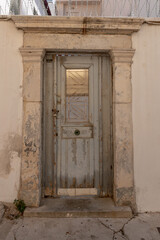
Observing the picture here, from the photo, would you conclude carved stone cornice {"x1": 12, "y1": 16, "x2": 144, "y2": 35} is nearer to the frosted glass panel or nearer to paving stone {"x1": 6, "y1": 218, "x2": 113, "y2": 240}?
the frosted glass panel

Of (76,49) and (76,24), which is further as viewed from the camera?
(76,49)

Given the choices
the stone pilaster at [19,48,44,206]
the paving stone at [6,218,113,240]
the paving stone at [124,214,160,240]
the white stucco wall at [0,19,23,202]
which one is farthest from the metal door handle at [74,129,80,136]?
the paving stone at [124,214,160,240]

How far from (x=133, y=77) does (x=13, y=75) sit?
6.37 feet

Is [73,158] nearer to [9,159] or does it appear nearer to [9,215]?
[9,159]

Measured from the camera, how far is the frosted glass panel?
3045mm

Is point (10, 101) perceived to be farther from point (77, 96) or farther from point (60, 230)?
point (60, 230)

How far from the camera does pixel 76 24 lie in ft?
8.89

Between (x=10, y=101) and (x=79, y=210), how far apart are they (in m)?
2.00

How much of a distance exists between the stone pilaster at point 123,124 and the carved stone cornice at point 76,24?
1.20 feet

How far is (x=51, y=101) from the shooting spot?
302cm

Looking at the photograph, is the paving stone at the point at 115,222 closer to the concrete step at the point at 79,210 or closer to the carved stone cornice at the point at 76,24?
the concrete step at the point at 79,210

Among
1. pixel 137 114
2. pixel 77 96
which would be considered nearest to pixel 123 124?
pixel 137 114

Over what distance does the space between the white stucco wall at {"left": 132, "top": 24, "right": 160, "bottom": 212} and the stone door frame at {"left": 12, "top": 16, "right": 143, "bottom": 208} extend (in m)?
0.11

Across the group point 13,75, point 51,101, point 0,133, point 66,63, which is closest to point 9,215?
point 0,133
